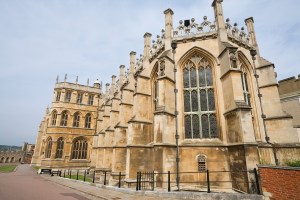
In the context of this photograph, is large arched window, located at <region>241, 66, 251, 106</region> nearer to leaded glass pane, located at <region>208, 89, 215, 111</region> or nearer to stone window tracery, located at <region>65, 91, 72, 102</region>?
leaded glass pane, located at <region>208, 89, 215, 111</region>

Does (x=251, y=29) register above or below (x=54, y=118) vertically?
above

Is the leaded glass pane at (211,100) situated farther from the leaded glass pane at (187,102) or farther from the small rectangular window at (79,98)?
the small rectangular window at (79,98)

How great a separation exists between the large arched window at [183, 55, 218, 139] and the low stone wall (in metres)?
4.00

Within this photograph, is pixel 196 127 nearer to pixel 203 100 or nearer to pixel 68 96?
pixel 203 100

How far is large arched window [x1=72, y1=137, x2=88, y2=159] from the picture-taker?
102 ft

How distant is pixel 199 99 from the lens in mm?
11539

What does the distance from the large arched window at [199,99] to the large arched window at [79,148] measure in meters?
26.0

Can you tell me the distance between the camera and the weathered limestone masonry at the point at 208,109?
960 centimetres

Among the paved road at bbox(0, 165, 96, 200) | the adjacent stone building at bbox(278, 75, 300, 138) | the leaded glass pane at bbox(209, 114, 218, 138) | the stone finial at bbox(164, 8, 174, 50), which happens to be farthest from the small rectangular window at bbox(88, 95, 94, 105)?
the adjacent stone building at bbox(278, 75, 300, 138)

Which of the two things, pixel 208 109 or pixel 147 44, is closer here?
pixel 208 109

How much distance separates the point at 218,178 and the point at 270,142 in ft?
Answer: 13.9

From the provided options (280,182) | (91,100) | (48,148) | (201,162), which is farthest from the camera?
(91,100)

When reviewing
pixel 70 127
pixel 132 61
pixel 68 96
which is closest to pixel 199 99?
pixel 132 61

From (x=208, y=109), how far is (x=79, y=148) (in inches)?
1076
